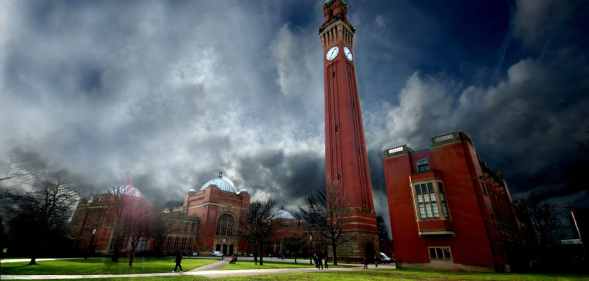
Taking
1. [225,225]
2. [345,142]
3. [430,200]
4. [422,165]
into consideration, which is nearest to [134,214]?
[430,200]

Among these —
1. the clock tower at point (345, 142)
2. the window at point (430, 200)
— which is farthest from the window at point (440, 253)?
the clock tower at point (345, 142)

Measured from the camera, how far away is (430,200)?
31219mm

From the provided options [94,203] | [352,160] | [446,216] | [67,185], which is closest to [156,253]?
[94,203]

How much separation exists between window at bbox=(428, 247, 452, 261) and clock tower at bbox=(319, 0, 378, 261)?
484 inches

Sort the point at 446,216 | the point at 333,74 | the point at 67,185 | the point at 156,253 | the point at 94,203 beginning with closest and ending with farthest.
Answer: the point at 67,185 < the point at 446,216 < the point at 94,203 < the point at 156,253 < the point at 333,74

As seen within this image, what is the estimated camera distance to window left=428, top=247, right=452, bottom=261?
95.1ft

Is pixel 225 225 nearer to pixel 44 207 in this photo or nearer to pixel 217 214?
pixel 217 214

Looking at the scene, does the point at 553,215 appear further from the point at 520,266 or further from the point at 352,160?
the point at 352,160

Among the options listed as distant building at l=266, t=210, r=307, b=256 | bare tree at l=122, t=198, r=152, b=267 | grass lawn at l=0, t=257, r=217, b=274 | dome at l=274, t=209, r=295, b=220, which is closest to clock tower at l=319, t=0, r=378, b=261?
grass lawn at l=0, t=257, r=217, b=274

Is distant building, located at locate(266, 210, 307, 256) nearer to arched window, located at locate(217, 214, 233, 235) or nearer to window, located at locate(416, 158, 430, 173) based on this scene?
arched window, located at locate(217, 214, 233, 235)

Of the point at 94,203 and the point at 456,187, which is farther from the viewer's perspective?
the point at 94,203

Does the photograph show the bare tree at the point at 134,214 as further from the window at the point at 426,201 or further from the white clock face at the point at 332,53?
the white clock face at the point at 332,53

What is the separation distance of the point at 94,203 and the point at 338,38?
62868mm

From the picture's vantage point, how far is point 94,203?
46219mm
